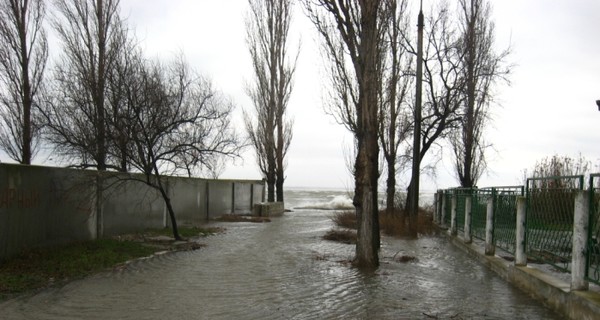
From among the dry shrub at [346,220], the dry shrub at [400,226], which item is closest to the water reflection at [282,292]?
the dry shrub at [400,226]

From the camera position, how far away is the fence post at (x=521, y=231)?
8.16m

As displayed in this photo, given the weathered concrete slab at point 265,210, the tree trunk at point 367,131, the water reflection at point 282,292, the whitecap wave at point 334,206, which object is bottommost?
the whitecap wave at point 334,206

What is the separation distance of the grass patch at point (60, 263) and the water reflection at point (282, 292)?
45cm

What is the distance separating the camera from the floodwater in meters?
6.44

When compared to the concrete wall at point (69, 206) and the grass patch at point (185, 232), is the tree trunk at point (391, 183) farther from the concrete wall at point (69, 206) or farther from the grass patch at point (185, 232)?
the concrete wall at point (69, 206)

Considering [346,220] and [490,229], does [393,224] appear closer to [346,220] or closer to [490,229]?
[346,220]

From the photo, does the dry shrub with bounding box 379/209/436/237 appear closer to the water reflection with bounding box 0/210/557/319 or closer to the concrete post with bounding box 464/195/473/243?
the concrete post with bounding box 464/195/473/243

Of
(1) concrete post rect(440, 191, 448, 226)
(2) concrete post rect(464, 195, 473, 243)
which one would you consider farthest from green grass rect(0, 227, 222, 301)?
(1) concrete post rect(440, 191, 448, 226)

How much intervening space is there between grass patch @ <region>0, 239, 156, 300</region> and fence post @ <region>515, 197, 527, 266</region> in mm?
7124

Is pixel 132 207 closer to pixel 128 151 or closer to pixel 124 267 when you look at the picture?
pixel 128 151

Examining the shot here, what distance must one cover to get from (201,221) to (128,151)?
911 cm

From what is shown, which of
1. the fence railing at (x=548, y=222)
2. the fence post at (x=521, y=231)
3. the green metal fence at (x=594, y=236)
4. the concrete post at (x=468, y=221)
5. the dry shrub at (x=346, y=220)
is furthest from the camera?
the dry shrub at (x=346, y=220)

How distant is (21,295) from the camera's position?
23.6ft

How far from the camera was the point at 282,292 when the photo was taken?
7.70 meters
